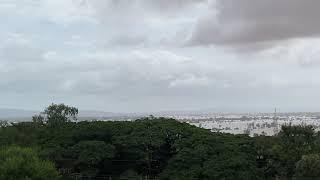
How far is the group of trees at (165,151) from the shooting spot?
158ft

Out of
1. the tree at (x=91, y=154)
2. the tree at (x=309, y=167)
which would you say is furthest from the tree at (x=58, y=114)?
the tree at (x=309, y=167)

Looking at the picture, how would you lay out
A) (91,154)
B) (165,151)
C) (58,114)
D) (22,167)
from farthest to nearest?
(58,114) → (165,151) → (91,154) → (22,167)

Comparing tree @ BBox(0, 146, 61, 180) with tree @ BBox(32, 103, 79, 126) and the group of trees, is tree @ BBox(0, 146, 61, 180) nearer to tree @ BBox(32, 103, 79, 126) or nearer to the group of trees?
the group of trees

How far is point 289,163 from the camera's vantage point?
48156 millimetres

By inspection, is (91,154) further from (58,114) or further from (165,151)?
(58,114)

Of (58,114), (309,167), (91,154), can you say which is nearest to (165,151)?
(91,154)

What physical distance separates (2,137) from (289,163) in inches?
1177

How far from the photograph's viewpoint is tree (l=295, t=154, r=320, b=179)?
1635 inches

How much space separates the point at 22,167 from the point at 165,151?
28.3 meters

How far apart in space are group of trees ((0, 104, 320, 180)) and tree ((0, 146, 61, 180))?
45.3 feet

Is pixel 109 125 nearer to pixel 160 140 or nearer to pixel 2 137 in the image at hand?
pixel 160 140

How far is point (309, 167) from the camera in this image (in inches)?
1655

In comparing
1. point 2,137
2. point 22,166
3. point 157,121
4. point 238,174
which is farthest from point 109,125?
point 22,166

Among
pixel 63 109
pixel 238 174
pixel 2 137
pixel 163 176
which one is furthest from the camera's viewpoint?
pixel 63 109
